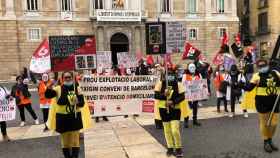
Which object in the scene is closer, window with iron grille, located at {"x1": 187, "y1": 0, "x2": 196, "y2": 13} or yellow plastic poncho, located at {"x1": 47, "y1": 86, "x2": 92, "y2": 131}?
yellow plastic poncho, located at {"x1": 47, "y1": 86, "x2": 92, "y2": 131}

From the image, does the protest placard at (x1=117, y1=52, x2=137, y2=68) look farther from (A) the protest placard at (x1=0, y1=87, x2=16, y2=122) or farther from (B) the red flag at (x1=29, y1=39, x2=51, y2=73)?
(A) the protest placard at (x1=0, y1=87, x2=16, y2=122)

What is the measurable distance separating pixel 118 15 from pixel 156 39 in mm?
28947

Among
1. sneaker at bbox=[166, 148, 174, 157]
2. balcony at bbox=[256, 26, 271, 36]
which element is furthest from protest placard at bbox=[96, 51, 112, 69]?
balcony at bbox=[256, 26, 271, 36]

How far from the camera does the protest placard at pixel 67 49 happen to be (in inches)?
308

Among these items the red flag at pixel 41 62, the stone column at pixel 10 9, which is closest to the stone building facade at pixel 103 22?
the stone column at pixel 10 9

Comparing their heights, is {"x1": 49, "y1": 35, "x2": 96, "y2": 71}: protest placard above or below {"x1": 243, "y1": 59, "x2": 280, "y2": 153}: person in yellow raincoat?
above

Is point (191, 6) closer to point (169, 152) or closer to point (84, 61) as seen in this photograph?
point (84, 61)

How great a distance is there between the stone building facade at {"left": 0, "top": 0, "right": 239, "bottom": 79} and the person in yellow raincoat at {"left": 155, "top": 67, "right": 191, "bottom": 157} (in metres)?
27.5

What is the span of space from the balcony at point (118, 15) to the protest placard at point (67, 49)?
29401 millimetres

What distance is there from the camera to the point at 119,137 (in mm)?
10023

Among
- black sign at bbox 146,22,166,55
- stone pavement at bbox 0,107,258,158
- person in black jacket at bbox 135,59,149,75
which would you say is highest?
black sign at bbox 146,22,166,55

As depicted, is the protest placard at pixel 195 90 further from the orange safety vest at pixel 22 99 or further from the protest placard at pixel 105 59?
the protest placard at pixel 105 59

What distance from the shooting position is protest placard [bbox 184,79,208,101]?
11664 millimetres

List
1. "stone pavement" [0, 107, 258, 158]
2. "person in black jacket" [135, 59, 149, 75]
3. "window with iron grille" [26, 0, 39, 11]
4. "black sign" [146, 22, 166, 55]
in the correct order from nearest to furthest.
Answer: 1. "stone pavement" [0, 107, 258, 158]
2. "black sign" [146, 22, 166, 55]
3. "person in black jacket" [135, 59, 149, 75]
4. "window with iron grille" [26, 0, 39, 11]
